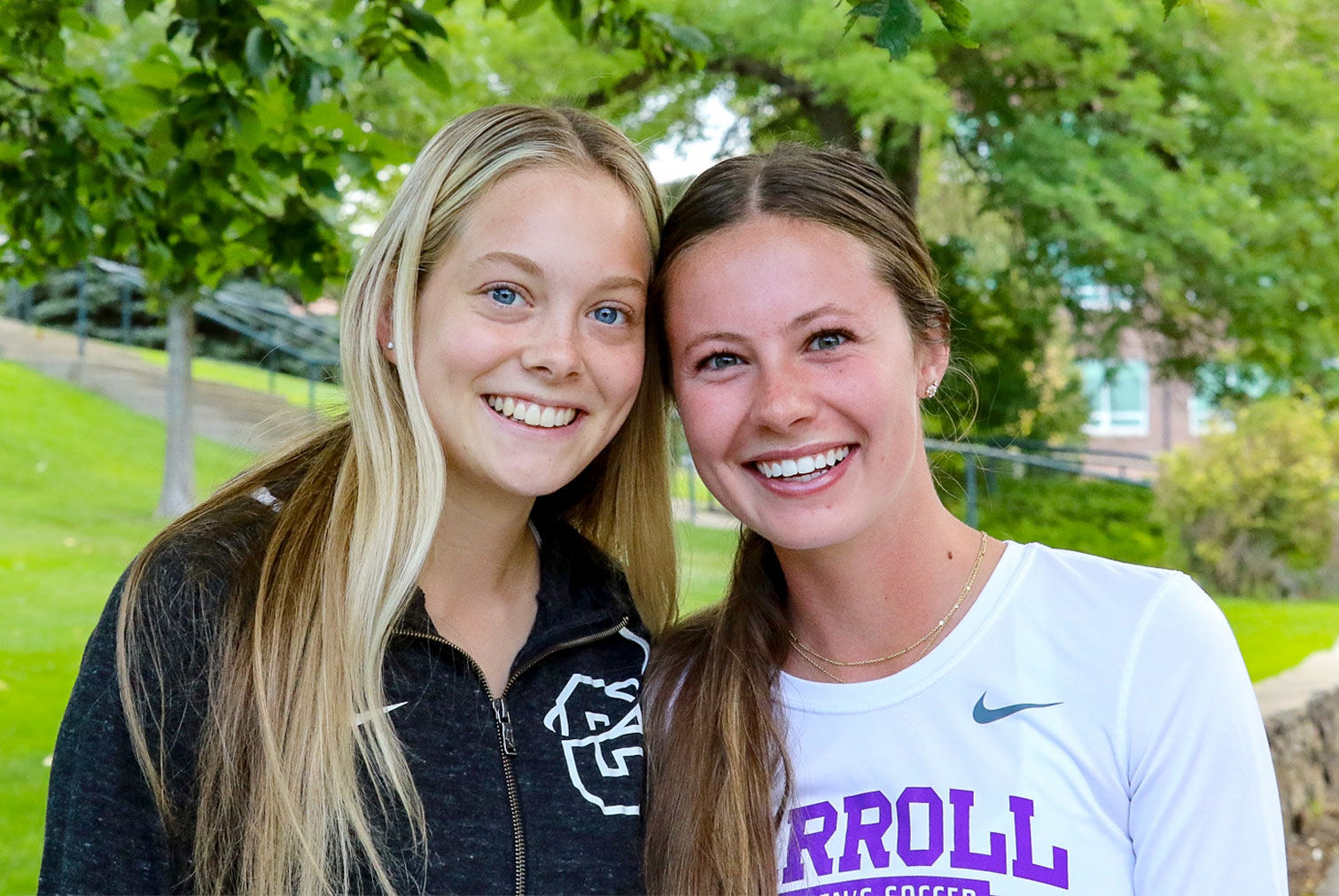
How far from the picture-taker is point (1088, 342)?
12.2 m

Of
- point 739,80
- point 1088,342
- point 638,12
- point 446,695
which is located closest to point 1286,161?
point 1088,342

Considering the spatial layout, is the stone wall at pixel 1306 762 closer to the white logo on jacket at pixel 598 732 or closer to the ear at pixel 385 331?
the white logo on jacket at pixel 598 732

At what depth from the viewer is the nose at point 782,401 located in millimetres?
2301

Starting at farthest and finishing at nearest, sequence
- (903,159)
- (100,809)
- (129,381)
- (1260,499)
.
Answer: (129,381)
(1260,499)
(903,159)
(100,809)

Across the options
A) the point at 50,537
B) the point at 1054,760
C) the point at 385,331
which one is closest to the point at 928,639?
the point at 1054,760

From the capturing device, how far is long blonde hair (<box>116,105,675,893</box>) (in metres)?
2.10

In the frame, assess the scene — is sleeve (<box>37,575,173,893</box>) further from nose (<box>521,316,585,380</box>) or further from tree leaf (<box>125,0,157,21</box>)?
tree leaf (<box>125,0,157,21</box>)

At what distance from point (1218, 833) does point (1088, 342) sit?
1078 cm

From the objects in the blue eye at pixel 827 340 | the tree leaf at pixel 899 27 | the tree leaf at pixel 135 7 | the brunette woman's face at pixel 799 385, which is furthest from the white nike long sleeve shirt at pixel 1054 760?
the tree leaf at pixel 135 7

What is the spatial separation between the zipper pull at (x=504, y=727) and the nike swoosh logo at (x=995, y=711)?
82cm

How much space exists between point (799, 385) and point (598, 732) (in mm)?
763

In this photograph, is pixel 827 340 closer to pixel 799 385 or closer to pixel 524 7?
pixel 799 385

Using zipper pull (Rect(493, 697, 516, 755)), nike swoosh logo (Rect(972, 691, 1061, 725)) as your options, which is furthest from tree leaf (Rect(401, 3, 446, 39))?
nike swoosh logo (Rect(972, 691, 1061, 725))

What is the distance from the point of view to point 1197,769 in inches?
80.2
